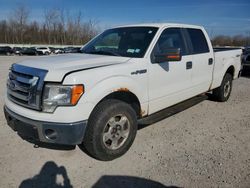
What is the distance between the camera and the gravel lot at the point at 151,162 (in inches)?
110

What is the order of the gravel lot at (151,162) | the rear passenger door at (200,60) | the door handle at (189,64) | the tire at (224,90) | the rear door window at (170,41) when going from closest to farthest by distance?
the gravel lot at (151,162) < the rear door window at (170,41) < the door handle at (189,64) < the rear passenger door at (200,60) < the tire at (224,90)

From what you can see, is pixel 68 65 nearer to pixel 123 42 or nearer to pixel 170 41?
pixel 123 42

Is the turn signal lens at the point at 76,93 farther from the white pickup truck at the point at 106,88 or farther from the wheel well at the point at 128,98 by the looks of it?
the wheel well at the point at 128,98

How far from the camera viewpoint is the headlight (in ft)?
8.80

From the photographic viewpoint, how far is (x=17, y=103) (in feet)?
10.2

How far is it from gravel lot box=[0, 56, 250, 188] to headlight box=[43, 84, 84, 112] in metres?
0.93

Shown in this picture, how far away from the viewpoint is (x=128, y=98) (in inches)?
138

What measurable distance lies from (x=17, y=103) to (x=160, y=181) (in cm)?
216

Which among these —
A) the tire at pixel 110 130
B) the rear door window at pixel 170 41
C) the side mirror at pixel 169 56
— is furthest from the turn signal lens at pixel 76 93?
the rear door window at pixel 170 41

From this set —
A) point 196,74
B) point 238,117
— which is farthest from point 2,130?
point 238,117

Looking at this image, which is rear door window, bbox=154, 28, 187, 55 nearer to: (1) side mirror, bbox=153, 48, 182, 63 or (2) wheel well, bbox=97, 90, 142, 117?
(1) side mirror, bbox=153, 48, 182, 63

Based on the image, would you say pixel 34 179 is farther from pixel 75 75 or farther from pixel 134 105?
pixel 134 105

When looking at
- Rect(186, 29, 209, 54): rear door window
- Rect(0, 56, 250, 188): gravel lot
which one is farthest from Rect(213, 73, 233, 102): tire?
Rect(0, 56, 250, 188): gravel lot

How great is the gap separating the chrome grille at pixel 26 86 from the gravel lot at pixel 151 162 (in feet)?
2.84
